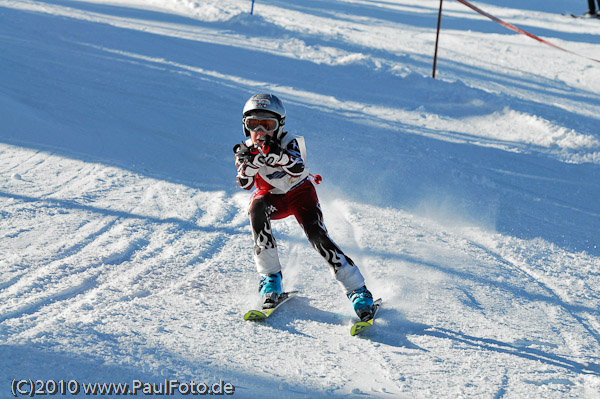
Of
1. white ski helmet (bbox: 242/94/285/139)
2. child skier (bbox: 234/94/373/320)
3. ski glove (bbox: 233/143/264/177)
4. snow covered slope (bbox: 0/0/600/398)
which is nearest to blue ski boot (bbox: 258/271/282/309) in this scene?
child skier (bbox: 234/94/373/320)

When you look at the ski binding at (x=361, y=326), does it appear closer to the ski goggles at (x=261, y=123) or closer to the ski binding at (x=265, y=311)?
the ski binding at (x=265, y=311)

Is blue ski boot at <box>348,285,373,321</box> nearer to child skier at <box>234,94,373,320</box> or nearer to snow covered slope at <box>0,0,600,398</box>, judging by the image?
child skier at <box>234,94,373,320</box>

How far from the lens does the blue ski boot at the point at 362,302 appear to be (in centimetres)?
421

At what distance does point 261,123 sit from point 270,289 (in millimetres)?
1238

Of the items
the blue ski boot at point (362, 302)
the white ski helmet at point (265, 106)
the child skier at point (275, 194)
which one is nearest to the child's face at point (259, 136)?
the child skier at point (275, 194)

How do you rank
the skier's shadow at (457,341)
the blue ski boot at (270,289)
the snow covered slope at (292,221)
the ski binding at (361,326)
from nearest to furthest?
the snow covered slope at (292,221) → the skier's shadow at (457,341) → the ski binding at (361,326) → the blue ski boot at (270,289)

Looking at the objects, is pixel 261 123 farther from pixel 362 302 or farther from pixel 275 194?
pixel 362 302

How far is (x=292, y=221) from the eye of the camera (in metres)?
6.32

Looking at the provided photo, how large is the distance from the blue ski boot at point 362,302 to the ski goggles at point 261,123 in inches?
52.7

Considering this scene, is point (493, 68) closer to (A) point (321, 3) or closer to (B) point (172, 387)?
(A) point (321, 3)

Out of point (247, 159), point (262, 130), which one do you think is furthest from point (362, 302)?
point (262, 130)

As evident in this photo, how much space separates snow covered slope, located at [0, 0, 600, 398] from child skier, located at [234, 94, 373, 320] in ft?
0.89

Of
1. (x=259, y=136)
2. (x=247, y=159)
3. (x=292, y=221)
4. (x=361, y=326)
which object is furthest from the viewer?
(x=292, y=221)

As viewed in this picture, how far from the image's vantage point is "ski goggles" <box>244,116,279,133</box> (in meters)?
4.29
